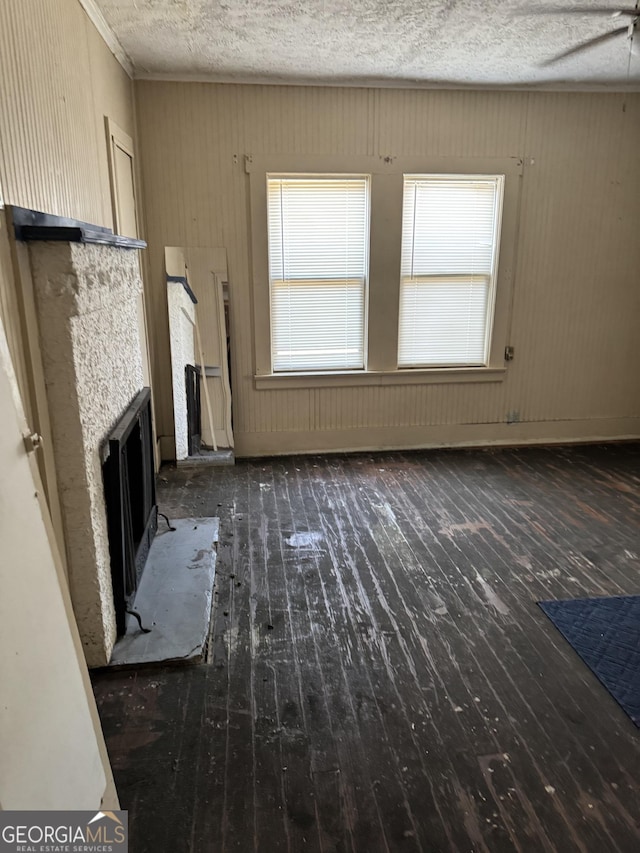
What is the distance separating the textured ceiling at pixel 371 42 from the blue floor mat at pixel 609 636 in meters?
2.92

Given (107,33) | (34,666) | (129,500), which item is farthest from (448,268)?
(34,666)

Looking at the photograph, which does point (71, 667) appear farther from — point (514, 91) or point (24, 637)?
point (514, 91)

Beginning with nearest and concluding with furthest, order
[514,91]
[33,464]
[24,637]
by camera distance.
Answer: [24,637] → [33,464] → [514,91]

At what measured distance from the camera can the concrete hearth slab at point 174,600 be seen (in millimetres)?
2297

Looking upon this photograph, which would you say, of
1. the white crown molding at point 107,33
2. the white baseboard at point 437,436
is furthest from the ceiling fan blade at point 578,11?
the white baseboard at point 437,436

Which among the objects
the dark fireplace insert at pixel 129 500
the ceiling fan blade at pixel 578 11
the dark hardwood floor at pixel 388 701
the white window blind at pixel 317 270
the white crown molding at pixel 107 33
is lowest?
the dark hardwood floor at pixel 388 701

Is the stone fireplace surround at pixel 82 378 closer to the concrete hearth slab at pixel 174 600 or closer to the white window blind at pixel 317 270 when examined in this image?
the concrete hearth slab at pixel 174 600

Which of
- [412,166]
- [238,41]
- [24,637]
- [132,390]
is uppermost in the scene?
[238,41]

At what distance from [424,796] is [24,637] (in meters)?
1.24

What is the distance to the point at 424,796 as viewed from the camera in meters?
1.72

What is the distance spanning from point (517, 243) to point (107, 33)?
3204mm

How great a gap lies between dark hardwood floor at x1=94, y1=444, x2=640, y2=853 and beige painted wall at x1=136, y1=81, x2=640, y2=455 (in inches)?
51.9

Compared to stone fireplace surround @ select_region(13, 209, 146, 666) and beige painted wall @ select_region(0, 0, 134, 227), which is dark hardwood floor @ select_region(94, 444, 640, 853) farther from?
beige painted wall @ select_region(0, 0, 134, 227)

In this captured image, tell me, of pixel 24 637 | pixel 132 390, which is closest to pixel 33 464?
pixel 24 637
